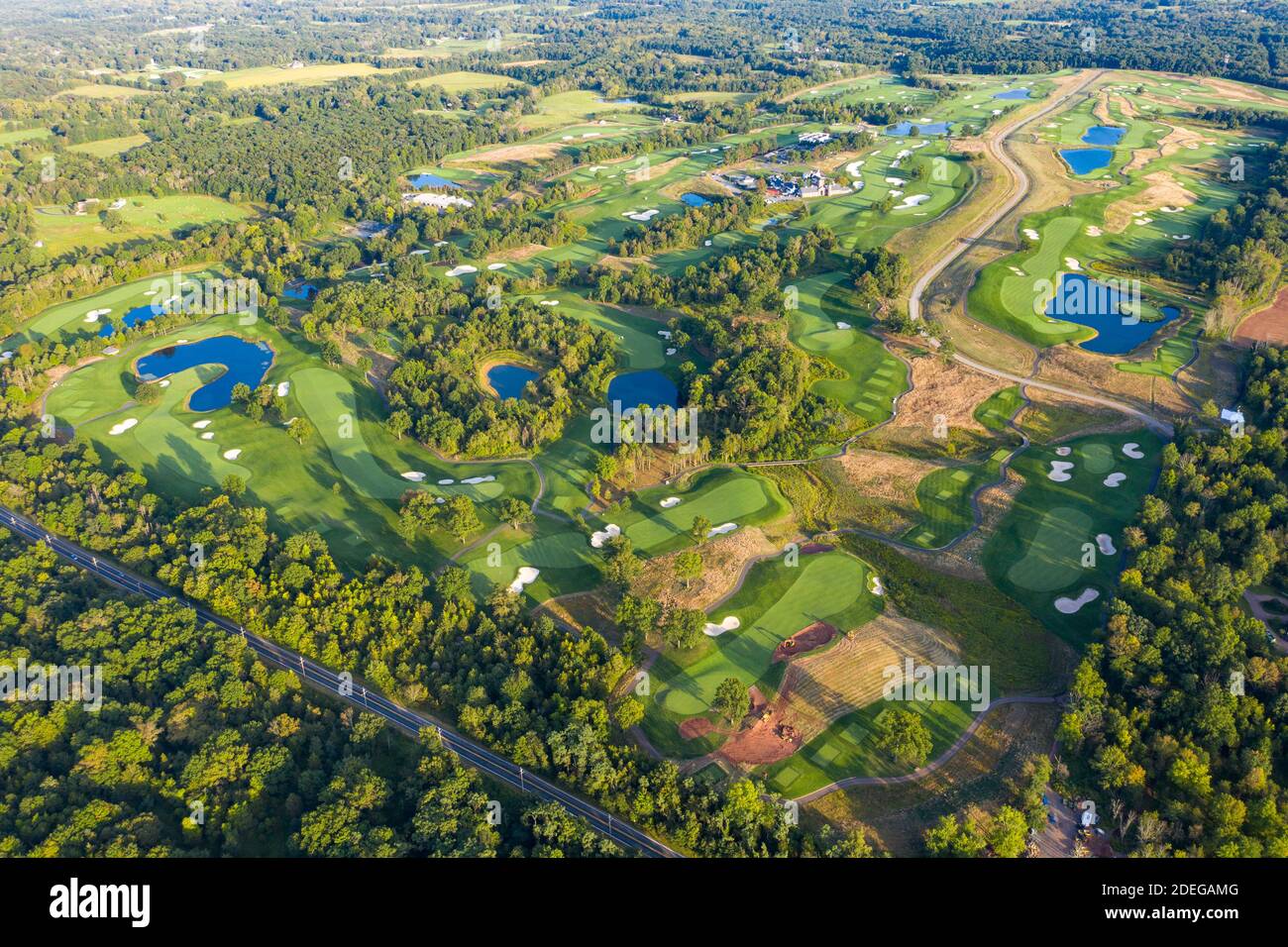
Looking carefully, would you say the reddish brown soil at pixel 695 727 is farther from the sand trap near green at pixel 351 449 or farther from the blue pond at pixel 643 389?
the blue pond at pixel 643 389

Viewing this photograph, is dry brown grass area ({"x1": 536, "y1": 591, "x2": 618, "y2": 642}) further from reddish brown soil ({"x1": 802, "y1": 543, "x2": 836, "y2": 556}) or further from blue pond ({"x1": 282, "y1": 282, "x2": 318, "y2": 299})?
blue pond ({"x1": 282, "y1": 282, "x2": 318, "y2": 299})

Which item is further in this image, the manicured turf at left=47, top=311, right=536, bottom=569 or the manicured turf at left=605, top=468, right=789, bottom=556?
the manicured turf at left=47, top=311, right=536, bottom=569

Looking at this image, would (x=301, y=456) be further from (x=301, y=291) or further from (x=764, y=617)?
(x=764, y=617)

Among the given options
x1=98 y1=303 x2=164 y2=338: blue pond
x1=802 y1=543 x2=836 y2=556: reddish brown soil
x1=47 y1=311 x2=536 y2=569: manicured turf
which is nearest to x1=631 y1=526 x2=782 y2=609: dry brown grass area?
x1=802 y1=543 x2=836 y2=556: reddish brown soil

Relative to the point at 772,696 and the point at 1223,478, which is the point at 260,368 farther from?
the point at 1223,478

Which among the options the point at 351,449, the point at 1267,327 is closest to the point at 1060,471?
the point at 1267,327

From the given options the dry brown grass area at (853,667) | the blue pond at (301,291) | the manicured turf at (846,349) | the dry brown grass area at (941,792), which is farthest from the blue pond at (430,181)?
the dry brown grass area at (941,792)
